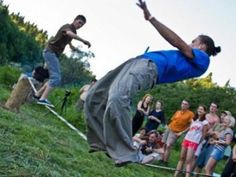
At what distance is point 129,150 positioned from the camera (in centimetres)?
472

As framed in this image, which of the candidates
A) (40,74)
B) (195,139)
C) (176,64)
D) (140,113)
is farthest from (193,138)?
(176,64)

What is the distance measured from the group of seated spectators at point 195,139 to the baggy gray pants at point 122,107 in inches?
112

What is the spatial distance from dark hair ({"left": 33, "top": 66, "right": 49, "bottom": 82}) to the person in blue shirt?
17.6 ft

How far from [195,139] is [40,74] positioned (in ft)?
11.7

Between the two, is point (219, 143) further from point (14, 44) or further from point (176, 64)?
point (14, 44)

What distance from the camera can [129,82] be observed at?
469 cm

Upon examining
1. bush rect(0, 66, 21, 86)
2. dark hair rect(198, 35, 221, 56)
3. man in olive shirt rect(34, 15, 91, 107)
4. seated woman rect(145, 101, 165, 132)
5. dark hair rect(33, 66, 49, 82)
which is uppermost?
dark hair rect(198, 35, 221, 56)

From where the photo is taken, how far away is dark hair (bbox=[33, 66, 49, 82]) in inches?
414

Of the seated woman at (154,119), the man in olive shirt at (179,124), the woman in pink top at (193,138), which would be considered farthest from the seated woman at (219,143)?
the seated woman at (154,119)

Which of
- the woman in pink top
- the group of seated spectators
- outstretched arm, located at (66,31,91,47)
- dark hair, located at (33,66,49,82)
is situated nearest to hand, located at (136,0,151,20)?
outstretched arm, located at (66,31,91,47)

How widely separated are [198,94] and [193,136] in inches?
982

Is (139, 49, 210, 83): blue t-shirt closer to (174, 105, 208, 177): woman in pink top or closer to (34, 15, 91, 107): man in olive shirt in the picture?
(34, 15, 91, 107): man in olive shirt

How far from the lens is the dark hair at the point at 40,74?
10525 mm

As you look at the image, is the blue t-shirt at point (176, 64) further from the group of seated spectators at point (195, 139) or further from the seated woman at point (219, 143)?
the seated woman at point (219, 143)
